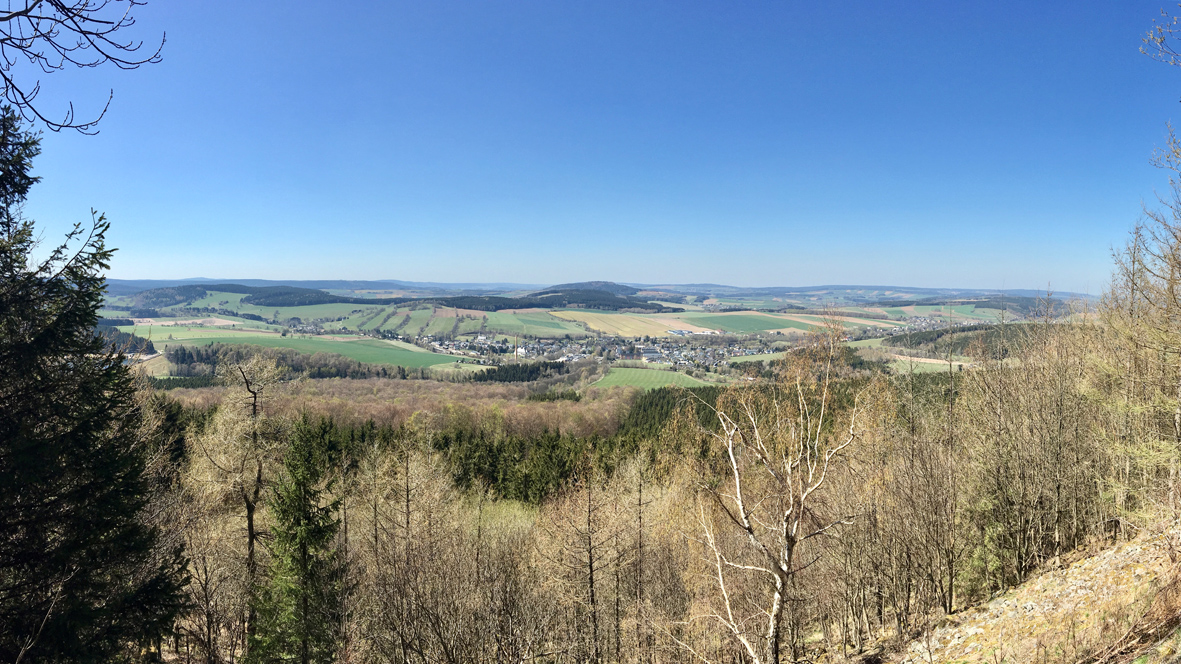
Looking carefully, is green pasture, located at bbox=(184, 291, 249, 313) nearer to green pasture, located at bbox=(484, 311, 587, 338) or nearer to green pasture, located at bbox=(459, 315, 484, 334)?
green pasture, located at bbox=(459, 315, 484, 334)

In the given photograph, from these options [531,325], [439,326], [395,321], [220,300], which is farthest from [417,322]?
[220,300]

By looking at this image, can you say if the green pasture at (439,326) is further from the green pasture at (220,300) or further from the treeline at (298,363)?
the green pasture at (220,300)

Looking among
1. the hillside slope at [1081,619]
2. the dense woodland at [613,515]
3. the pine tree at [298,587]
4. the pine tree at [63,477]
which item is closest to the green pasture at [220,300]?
the dense woodland at [613,515]

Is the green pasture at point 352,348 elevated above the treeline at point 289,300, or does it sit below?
below

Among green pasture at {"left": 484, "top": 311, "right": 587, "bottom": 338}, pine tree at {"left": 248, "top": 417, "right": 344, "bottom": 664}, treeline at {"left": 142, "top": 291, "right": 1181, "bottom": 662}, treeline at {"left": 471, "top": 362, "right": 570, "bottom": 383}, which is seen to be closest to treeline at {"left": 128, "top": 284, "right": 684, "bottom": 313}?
green pasture at {"left": 484, "top": 311, "right": 587, "bottom": 338}

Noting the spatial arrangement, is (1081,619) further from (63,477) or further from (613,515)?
(63,477)
